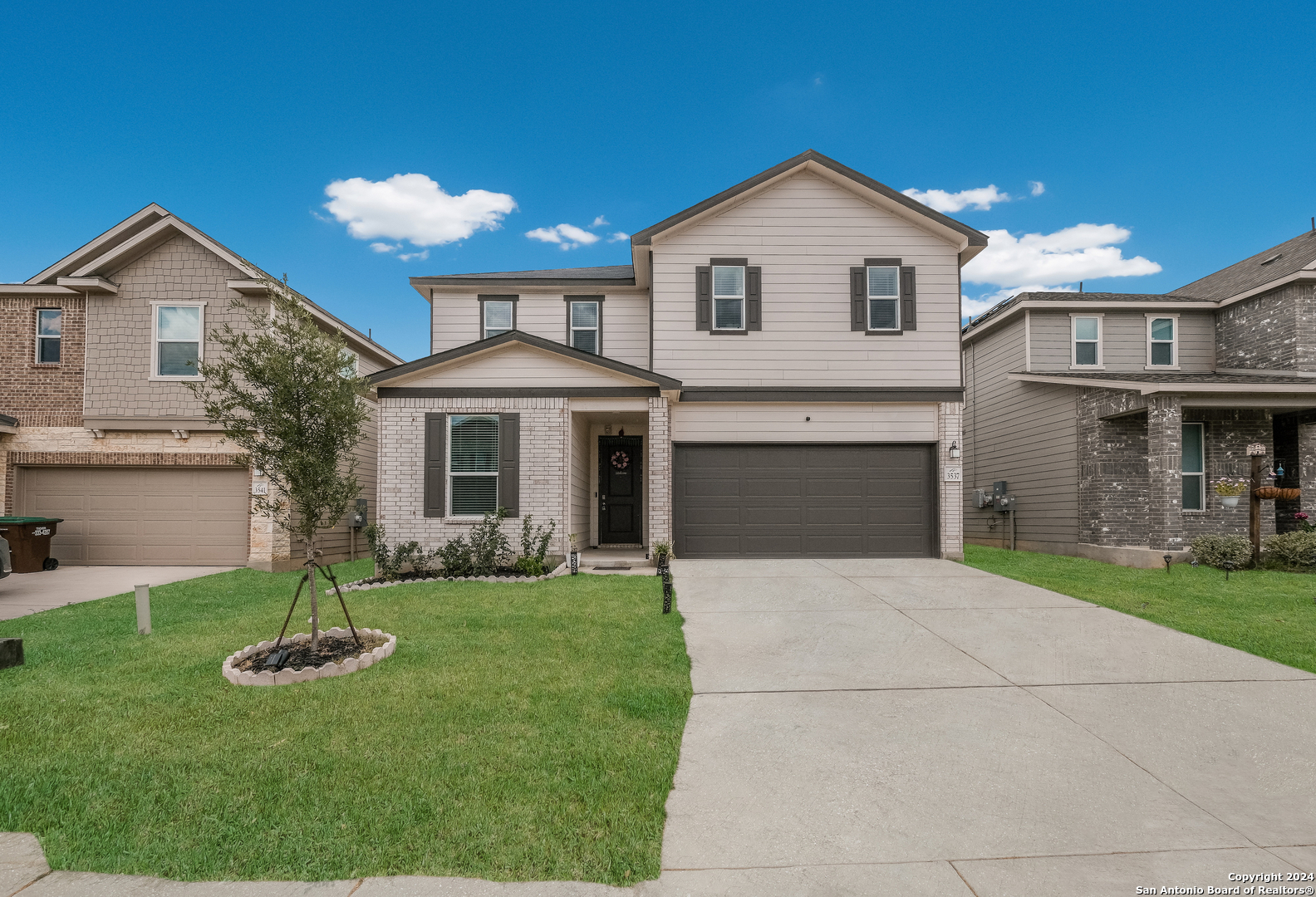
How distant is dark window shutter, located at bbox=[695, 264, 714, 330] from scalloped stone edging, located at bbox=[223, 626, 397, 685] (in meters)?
8.62

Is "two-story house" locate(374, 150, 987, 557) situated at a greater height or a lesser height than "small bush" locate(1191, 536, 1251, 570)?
greater

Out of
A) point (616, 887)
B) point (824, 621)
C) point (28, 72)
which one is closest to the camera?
point (616, 887)

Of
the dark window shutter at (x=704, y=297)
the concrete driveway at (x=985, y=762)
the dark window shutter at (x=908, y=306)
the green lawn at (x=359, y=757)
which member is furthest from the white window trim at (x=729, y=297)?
the green lawn at (x=359, y=757)

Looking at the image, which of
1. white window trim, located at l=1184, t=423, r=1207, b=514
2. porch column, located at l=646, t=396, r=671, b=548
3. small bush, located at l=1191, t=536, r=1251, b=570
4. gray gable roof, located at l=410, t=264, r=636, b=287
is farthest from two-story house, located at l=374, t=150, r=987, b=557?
white window trim, located at l=1184, t=423, r=1207, b=514

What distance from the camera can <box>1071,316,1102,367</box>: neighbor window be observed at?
15.8m

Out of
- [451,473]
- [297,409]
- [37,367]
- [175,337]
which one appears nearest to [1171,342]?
[451,473]

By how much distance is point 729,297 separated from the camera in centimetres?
1282

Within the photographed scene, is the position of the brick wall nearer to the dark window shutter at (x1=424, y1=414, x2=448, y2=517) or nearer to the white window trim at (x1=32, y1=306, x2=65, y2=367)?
the white window trim at (x1=32, y1=306, x2=65, y2=367)

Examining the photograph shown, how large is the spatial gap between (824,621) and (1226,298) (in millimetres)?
15150

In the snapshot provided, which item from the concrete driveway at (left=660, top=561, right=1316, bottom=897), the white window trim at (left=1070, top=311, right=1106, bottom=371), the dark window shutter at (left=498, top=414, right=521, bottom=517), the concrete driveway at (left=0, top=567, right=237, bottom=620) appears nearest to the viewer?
the concrete driveway at (left=660, top=561, right=1316, bottom=897)

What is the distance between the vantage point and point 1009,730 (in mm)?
4281

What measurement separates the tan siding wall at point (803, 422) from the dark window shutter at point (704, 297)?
160cm

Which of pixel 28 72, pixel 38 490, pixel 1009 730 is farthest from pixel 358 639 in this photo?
pixel 28 72

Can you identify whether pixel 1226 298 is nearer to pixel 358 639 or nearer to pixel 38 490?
pixel 358 639
